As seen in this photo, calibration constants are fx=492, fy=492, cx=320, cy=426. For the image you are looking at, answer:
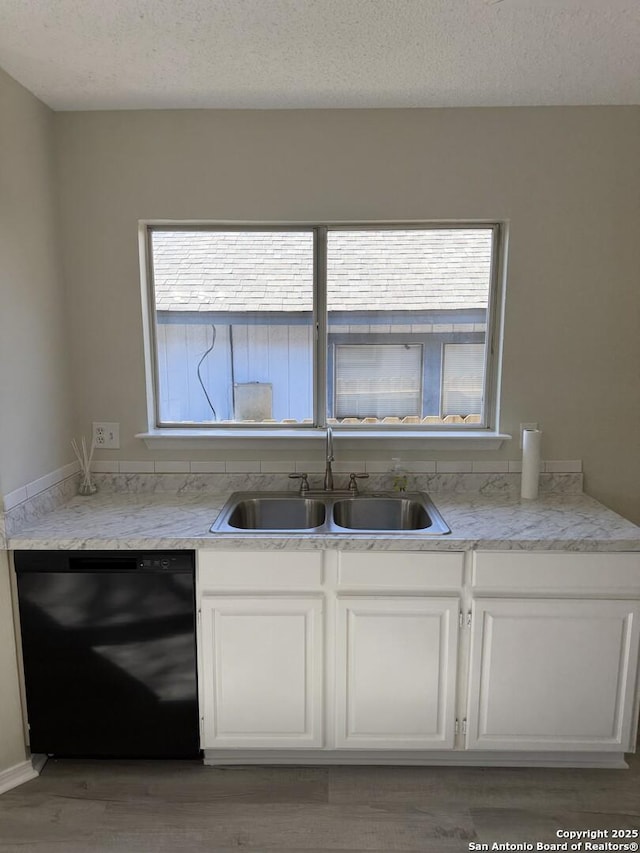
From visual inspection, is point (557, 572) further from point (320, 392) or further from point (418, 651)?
point (320, 392)

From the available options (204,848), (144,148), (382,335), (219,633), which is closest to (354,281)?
(382,335)

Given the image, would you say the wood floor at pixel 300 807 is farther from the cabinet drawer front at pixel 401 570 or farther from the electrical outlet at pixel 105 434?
the electrical outlet at pixel 105 434

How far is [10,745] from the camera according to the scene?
180cm

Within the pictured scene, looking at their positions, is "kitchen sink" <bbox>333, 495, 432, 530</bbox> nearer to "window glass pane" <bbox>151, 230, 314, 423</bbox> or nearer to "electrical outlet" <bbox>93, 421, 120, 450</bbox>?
"window glass pane" <bbox>151, 230, 314, 423</bbox>

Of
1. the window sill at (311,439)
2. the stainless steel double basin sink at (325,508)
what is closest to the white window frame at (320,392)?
the window sill at (311,439)

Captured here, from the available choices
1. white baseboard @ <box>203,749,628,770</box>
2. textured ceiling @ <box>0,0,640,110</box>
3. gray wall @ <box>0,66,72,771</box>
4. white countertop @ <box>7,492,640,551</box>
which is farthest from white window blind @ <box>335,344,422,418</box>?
white baseboard @ <box>203,749,628,770</box>

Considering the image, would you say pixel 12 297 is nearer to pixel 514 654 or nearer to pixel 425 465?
pixel 425 465

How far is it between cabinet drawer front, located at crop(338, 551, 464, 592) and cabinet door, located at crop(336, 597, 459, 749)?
56 mm

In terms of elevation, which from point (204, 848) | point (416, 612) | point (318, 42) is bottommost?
point (204, 848)

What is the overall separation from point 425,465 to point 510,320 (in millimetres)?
756

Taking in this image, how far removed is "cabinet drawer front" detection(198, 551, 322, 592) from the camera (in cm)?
176

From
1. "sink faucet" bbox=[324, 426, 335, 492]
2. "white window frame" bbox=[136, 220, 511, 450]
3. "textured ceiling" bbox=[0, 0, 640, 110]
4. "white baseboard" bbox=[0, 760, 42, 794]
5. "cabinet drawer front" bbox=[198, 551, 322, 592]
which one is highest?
"textured ceiling" bbox=[0, 0, 640, 110]

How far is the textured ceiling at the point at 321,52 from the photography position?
1471mm

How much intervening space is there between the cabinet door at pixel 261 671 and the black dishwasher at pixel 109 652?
81 mm
